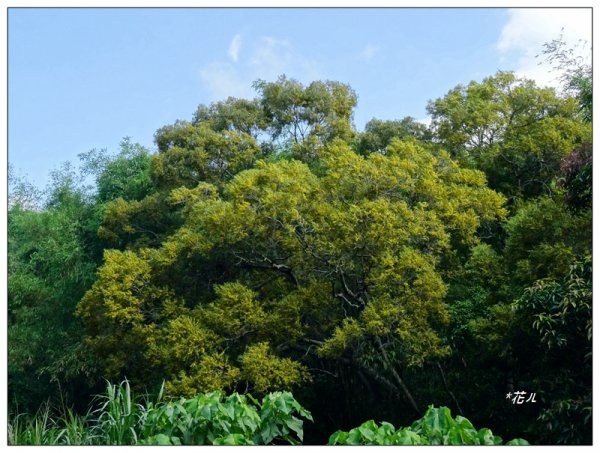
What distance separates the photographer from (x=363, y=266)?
8141 mm

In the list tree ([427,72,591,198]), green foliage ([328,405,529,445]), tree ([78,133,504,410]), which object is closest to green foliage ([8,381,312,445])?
green foliage ([328,405,529,445])

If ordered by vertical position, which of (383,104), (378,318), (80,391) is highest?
(383,104)

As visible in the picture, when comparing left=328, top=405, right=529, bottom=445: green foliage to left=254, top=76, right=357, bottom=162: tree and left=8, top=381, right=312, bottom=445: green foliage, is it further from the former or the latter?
left=254, top=76, right=357, bottom=162: tree

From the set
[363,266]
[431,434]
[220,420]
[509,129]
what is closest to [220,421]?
[220,420]

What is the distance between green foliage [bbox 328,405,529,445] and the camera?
3238 mm

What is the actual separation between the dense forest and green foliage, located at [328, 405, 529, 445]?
292 cm

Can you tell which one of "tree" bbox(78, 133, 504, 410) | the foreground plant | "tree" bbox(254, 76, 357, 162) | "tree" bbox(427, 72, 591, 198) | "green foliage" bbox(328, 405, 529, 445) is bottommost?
"green foliage" bbox(328, 405, 529, 445)

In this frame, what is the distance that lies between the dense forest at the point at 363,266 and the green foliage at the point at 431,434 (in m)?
2.92

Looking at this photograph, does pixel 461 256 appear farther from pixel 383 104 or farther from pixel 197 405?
pixel 197 405

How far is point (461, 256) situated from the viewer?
8.95m

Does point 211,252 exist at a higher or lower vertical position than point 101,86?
lower

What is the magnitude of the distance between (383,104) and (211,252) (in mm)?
3122

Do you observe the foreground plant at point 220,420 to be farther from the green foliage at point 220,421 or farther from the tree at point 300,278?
the tree at point 300,278
